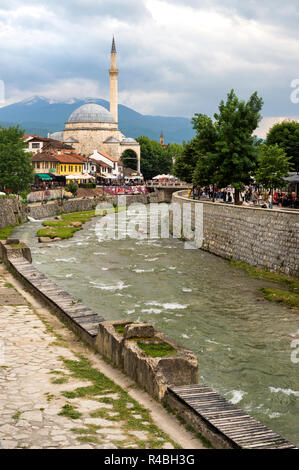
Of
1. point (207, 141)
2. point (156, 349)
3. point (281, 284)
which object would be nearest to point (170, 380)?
point (156, 349)

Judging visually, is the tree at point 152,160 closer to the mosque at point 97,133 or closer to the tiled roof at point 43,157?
the mosque at point 97,133

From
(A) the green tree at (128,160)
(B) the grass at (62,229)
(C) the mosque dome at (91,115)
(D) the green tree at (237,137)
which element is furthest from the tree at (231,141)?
(C) the mosque dome at (91,115)

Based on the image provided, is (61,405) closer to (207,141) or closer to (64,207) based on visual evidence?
(207,141)

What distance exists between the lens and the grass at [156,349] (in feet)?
29.9

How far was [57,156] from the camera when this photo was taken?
82.4 metres

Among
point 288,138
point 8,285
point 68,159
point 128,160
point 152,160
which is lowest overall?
point 8,285

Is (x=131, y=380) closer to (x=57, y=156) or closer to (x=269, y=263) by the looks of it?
(x=269, y=263)

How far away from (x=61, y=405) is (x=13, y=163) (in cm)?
4768

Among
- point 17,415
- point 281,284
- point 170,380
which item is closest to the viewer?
point 17,415

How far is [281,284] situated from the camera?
2267 cm

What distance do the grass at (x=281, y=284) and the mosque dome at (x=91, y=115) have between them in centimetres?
10191

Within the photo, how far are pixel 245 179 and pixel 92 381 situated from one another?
32191mm

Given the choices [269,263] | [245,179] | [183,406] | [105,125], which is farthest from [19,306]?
[105,125]

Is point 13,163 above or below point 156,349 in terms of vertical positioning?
above
